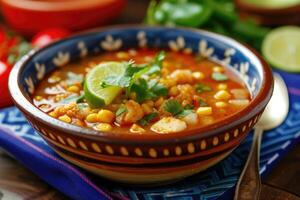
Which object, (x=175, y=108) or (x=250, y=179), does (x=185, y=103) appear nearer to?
(x=175, y=108)

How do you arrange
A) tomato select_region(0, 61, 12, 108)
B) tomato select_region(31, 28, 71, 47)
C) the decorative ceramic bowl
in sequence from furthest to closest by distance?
tomato select_region(31, 28, 71, 47) → tomato select_region(0, 61, 12, 108) → the decorative ceramic bowl

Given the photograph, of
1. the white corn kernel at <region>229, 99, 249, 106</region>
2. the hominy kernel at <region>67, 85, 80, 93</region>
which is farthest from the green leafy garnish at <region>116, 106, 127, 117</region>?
the white corn kernel at <region>229, 99, 249, 106</region>

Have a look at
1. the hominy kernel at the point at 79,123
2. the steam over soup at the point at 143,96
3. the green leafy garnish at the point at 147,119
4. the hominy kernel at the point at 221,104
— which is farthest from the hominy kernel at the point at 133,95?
the hominy kernel at the point at 221,104

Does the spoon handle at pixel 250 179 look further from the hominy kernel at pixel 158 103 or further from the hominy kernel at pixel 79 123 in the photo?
the hominy kernel at pixel 79 123

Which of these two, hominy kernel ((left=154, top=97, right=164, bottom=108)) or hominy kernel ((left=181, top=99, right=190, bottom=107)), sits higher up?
hominy kernel ((left=154, top=97, right=164, bottom=108))

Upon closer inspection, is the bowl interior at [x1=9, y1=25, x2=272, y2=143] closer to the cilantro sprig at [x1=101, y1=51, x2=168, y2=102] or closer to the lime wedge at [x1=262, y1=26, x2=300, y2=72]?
the cilantro sprig at [x1=101, y1=51, x2=168, y2=102]
